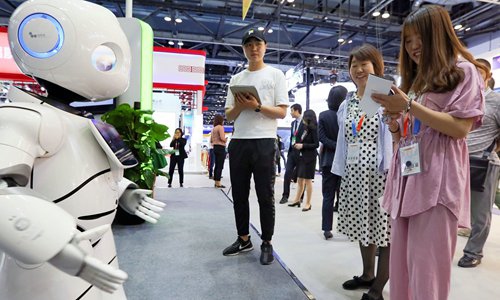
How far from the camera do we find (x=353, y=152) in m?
1.75

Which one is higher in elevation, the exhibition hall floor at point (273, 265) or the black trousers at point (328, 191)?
the black trousers at point (328, 191)

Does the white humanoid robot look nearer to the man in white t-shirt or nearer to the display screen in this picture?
the display screen

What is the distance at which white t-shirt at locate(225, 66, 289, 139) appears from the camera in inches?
75.7

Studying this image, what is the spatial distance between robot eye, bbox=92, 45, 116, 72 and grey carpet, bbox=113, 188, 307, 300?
1.14 metres

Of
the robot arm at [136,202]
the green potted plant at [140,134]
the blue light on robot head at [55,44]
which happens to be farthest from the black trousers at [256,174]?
the blue light on robot head at [55,44]

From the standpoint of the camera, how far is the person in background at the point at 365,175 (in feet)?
5.11

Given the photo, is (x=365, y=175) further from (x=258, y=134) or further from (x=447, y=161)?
(x=447, y=161)

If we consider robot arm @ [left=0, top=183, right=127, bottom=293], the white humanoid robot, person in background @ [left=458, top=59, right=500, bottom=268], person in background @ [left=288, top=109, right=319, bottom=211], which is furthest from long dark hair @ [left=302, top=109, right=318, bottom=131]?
robot arm @ [left=0, top=183, right=127, bottom=293]

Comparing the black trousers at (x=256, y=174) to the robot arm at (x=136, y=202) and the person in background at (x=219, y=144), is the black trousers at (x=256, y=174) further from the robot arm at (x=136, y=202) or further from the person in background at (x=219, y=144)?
the person in background at (x=219, y=144)

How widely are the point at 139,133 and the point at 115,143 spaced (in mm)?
1634

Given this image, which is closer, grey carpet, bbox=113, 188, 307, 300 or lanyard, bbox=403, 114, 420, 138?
lanyard, bbox=403, 114, 420, 138

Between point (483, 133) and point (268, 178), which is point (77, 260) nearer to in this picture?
point (268, 178)

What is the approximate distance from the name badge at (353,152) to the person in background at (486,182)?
40.2 inches

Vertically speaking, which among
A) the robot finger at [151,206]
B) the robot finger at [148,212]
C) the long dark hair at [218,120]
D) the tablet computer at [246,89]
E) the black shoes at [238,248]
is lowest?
the black shoes at [238,248]
